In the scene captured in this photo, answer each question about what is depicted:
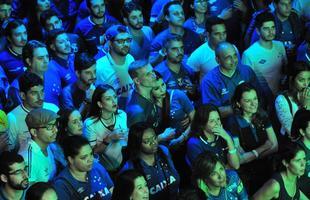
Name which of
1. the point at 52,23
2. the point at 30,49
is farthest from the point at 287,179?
the point at 52,23

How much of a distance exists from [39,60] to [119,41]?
0.83 m

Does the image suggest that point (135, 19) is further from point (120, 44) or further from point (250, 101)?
point (250, 101)

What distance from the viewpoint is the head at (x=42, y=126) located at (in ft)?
19.0

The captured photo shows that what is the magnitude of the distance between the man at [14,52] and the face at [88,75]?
102 centimetres

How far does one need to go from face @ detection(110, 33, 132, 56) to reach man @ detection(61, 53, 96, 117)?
0.49m

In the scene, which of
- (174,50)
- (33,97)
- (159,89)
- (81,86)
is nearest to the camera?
(33,97)

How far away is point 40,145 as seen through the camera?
5.82 meters

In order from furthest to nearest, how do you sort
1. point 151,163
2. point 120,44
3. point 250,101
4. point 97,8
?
1. point 97,8
2. point 120,44
3. point 250,101
4. point 151,163

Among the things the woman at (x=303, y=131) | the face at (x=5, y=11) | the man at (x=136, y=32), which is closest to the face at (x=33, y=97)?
the man at (x=136, y=32)

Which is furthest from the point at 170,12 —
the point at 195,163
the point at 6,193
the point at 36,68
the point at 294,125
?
the point at 6,193

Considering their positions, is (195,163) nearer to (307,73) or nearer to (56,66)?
(307,73)

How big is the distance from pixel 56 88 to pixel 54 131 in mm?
1423

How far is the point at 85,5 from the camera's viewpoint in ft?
30.1

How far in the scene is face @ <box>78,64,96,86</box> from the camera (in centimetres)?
Answer: 682
